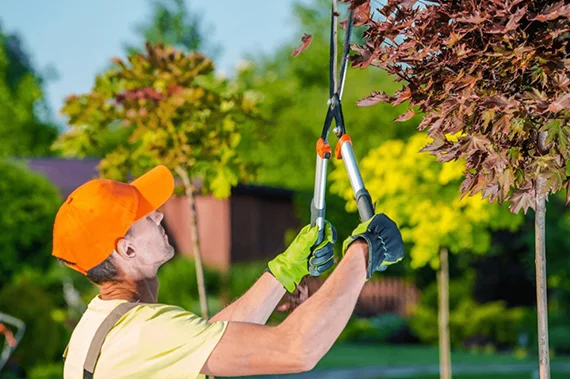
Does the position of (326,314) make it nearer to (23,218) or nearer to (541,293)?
(541,293)

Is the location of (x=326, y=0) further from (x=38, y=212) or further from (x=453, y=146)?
(x=453, y=146)

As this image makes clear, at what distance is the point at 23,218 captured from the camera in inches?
921

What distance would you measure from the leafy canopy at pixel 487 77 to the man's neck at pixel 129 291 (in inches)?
49.6

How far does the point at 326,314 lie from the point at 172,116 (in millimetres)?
6756

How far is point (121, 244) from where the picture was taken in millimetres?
3465

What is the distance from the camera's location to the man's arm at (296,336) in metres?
2.97

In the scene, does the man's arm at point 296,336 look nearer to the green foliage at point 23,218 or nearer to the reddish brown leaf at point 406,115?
the reddish brown leaf at point 406,115

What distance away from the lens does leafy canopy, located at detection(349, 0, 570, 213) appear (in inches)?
156

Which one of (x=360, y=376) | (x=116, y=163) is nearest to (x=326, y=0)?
(x=360, y=376)

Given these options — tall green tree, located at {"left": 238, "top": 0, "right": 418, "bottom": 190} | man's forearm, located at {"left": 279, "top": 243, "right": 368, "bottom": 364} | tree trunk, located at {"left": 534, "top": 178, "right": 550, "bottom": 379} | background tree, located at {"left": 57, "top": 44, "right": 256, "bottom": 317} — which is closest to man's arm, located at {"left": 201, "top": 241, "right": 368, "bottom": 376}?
man's forearm, located at {"left": 279, "top": 243, "right": 368, "bottom": 364}

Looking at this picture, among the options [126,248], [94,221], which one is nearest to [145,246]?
[126,248]

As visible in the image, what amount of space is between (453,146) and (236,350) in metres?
1.67

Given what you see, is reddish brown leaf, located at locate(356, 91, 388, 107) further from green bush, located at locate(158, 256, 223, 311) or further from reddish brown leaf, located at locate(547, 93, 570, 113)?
green bush, located at locate(158, 256, 223, 311)

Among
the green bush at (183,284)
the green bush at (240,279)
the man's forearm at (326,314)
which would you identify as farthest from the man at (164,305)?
the green bush at (240,279)
